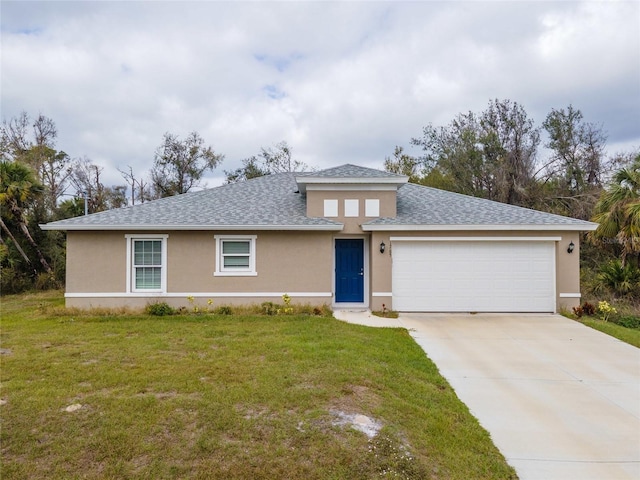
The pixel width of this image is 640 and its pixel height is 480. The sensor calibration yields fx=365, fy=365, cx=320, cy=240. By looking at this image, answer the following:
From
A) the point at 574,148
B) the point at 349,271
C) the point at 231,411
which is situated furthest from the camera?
the point at 574,148

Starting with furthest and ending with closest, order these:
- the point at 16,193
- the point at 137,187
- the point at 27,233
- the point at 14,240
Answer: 1. the point at 137,187
2. the point at 27,233
3. the point at 14,240
4. the point at 16,193

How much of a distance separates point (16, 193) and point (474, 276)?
19.2 m

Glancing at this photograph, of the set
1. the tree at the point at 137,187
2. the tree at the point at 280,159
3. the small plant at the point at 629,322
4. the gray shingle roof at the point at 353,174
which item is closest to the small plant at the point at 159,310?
the gray shingle roof at the point at 353,174

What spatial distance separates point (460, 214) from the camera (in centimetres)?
1244

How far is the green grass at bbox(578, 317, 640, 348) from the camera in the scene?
28.7 feet

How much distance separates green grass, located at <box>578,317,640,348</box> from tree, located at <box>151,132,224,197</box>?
27.9 m

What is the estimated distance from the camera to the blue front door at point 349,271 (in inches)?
496

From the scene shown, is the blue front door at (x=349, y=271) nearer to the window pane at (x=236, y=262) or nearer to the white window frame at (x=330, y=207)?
the white window frame at (x=330, y=207)

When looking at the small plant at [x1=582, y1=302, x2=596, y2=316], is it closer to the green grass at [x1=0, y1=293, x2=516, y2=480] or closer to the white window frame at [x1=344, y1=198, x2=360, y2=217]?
the green grass at [x1=0, y1=293, x2=516, y2=480]

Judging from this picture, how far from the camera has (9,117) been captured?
26.8m

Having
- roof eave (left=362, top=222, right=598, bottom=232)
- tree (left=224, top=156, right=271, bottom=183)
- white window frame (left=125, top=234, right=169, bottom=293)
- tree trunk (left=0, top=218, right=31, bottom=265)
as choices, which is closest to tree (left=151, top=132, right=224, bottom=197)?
tree (left=224, top=156, right=271, bottom=183)

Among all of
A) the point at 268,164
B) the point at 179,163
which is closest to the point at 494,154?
the point at 268,164

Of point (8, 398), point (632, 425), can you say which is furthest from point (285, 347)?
point (632, 425)

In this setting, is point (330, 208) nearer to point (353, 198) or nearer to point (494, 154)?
point (353, 198)
